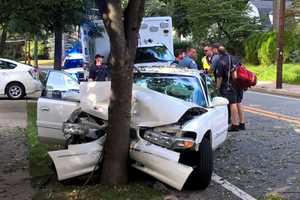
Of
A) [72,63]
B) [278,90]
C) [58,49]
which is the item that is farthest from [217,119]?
[72,63]

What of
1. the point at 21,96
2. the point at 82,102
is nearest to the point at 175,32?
the point at 21,96

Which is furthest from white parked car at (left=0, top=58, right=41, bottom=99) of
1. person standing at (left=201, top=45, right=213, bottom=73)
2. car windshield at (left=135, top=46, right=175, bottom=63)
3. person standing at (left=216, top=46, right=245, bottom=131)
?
person standing at (left=216, top=46, right=245, bottom=131)

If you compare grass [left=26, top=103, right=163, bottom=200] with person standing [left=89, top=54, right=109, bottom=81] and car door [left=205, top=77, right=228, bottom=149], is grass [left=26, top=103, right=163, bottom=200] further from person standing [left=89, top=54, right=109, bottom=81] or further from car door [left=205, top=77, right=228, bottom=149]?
person standing [left=89, top=54, right=109, bottom=81]

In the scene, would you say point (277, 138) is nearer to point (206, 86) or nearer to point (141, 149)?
point (206, 86)

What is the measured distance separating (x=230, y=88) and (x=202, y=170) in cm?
563

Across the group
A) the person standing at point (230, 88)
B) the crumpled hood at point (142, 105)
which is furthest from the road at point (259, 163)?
the crumpled hood at point (142, 105)

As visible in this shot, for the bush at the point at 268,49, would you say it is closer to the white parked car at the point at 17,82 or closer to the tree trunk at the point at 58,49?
the tree trunk at the point at 58,49

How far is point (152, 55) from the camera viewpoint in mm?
20328

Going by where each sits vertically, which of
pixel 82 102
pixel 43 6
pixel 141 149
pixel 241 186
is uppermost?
pixel 43 6

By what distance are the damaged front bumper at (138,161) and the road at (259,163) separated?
389 millimetres

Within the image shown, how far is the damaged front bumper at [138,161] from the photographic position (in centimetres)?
699

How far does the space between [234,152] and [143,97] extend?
120 inches

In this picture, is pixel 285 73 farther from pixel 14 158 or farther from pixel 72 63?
pixel 14 158

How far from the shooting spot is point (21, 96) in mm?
21156
